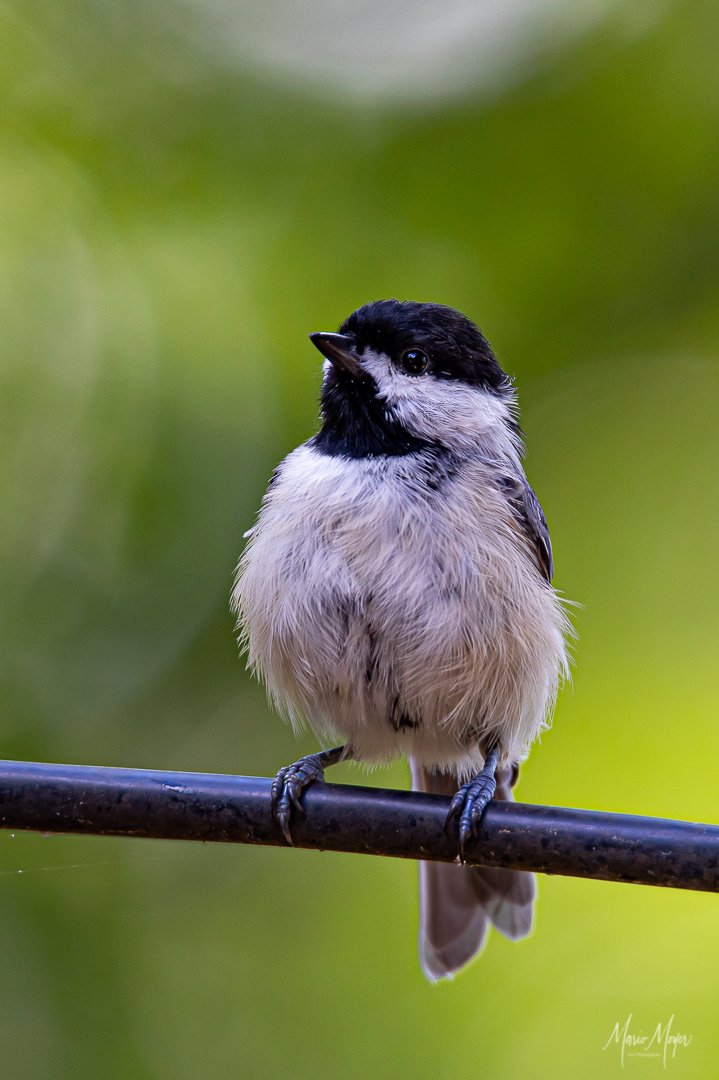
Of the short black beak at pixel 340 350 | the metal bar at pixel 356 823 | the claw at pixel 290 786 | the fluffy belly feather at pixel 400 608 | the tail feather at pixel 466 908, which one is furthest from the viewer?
the tail feather at pixel 466 908

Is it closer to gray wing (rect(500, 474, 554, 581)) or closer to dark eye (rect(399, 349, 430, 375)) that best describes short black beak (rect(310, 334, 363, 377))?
dark eye (rect(399, 349, 430, 375))

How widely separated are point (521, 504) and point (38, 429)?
6.18ft

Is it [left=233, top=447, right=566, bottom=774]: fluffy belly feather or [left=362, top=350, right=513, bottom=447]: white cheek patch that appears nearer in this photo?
[left=233, top=447, right=566, bottom=774]: fluffy belly feather

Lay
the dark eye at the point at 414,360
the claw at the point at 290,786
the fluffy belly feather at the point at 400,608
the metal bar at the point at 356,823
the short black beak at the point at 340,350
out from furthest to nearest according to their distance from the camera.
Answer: the dark eye at the point at 414,360 < the short black beak at the point at 340,350 < the fluffy belly feather at the point at 400,608 < the claw at the point at 290,786 < the metal bar at the point at 356,823

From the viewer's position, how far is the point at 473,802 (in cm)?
207

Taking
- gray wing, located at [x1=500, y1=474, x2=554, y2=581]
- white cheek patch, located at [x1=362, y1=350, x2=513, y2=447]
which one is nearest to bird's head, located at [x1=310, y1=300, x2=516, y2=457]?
white cheek patch, located at [x1=362, y1=350, x2=513, y2=447]

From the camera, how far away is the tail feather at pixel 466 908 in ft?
9.18

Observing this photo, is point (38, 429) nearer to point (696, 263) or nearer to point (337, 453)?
point (337, 453)

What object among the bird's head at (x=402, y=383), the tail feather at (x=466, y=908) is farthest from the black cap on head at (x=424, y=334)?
the tail feather at (x=466, y=908)

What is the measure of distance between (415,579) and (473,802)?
0.52m

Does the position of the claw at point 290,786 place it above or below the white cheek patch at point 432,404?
below

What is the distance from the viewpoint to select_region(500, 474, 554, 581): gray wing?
A: 8.63 feet

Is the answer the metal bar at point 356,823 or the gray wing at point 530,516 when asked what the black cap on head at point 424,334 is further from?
the metal bar at point 356,823

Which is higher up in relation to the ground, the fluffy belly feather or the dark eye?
the dark eye
